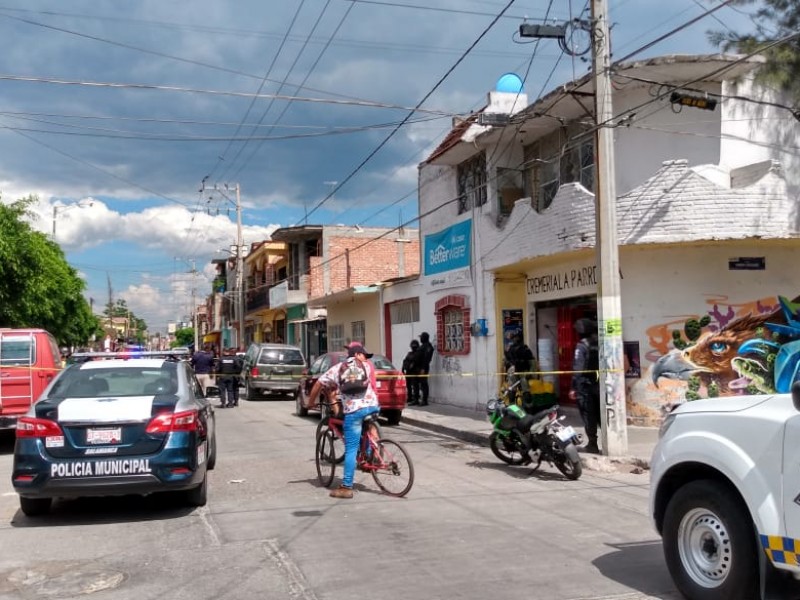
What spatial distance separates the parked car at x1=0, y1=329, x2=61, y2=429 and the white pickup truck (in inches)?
396

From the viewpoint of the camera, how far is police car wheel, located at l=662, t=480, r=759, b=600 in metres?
4.14

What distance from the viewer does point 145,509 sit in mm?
7594

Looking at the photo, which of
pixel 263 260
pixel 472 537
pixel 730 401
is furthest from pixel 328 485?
pixel 263 260

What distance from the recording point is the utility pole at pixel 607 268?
10.8 metres

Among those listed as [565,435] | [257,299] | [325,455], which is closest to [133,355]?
[325,455]

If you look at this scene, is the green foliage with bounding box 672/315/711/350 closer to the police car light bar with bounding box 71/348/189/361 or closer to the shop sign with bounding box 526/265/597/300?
the shop sign with bounding box 526/265/597/300

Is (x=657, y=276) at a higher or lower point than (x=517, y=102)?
lower

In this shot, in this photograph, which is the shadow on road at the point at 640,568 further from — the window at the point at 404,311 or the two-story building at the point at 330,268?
the two-story building at the point at 330,268

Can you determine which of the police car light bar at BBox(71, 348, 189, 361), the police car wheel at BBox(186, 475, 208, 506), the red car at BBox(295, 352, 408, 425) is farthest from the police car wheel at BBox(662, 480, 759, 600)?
the red car at BBox(295, 352, 408, 425)

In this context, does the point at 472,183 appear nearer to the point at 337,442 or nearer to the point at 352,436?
the point at 337,442

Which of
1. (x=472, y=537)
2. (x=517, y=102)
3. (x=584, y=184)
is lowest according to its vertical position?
(x=472, y=537)

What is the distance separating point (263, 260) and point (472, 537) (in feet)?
139

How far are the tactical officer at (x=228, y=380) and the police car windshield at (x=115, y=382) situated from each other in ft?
43.8

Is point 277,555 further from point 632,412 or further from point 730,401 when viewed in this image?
point 632,412
